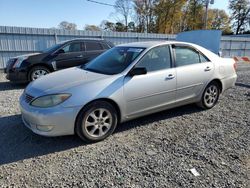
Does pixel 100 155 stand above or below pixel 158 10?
below

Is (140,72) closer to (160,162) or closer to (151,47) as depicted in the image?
(151,47)

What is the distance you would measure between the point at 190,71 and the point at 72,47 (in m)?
4.92

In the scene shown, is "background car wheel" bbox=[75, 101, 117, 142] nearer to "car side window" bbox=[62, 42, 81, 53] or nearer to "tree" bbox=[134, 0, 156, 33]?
"car side window" bbox=[62, 42, 81, 53]

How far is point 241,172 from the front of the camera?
2.59 meters

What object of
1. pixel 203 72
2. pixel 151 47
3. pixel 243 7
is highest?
pixel 243 7

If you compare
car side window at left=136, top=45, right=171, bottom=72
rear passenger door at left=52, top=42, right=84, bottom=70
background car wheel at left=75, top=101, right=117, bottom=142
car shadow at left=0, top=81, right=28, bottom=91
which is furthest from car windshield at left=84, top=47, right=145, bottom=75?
car shadow at left=0, top=81, right=28, bottom=91

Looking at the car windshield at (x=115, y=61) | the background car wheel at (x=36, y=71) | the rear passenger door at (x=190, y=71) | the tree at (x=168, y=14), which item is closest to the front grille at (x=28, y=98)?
the car windshield at (x=115, y=61)

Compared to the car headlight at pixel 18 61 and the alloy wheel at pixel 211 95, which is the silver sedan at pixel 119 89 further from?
the car headlight at pixel 18 61

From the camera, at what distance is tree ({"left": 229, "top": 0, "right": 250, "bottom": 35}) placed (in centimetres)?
5257

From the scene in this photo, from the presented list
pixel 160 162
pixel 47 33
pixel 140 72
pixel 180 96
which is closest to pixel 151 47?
pixel 140 72

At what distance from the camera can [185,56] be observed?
13.9 ft

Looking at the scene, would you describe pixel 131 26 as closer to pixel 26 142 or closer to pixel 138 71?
pixel 138 71

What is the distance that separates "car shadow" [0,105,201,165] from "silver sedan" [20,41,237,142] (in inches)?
10.8

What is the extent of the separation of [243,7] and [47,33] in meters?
56.7
